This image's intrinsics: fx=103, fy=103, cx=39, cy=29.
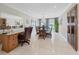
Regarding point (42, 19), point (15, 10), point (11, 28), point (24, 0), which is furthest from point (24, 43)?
point (42, 19)

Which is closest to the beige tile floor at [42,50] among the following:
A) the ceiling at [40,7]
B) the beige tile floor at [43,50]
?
the beige tile floor at [43,50]

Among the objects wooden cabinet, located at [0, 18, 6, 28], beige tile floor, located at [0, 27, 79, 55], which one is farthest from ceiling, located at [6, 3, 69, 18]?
beige tile floor, located at [0, 27, 79, 55]

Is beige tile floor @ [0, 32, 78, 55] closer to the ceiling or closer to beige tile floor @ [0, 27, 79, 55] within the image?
beige tile floor @ [0, 27, 79, 55]

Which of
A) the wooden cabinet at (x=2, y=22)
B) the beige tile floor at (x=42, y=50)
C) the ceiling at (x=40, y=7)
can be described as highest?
the ceiling at (x=40, y=7)

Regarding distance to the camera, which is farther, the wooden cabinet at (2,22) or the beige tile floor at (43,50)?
the wooden cabinet at (2,22)

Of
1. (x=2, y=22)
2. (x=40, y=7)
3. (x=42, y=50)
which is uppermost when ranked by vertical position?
(x=40, y=7)

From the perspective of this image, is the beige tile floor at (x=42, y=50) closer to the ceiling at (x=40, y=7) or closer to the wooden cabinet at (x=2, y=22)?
the wooden cabinet at (x=2, y=22)

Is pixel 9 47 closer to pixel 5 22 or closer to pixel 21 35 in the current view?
pixel 21 35

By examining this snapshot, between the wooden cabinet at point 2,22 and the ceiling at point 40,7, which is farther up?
the ceiling at point 40,7

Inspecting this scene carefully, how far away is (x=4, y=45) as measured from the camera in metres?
4.15

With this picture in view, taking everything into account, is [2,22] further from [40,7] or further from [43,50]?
[43,50]

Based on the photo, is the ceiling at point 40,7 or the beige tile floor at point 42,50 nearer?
the beige tile floor at point 42,50

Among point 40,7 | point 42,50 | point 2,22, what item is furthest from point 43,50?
point 40,7

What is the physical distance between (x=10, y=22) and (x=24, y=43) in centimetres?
185
